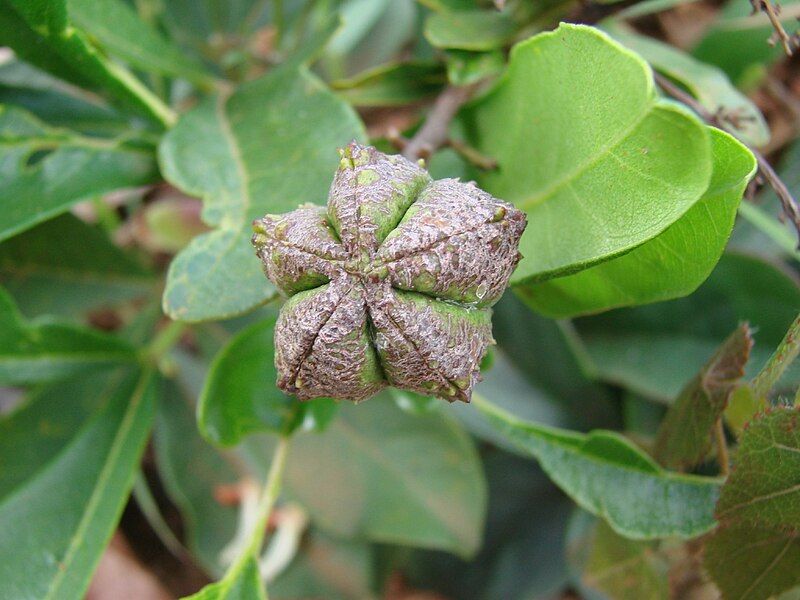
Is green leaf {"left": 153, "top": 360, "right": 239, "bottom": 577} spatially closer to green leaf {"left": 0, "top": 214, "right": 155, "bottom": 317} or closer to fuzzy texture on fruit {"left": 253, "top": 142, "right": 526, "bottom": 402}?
green leaf {"left": 0, "top": 214, "right": 155, "bottom": 317}

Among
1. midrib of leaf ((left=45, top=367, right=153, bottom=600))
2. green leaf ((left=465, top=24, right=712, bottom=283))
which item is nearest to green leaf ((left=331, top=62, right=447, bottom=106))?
green leaf ((left=465, top=24, right=712, bottom=283))

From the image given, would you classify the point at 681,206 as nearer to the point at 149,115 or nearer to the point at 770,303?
the point at 770,303

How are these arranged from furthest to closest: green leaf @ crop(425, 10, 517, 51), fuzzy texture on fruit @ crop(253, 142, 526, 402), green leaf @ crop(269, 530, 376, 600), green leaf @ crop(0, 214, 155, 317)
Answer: green leaf @ crop(269, 530, 376, 600), green leaf @ crop(0, 214, 155, 317), green leaf @ crop(425, 10, 517, 51), fuzzy texture on fruit @ crop(253, 142, 526, 402)

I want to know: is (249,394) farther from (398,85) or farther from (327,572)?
(327,572)

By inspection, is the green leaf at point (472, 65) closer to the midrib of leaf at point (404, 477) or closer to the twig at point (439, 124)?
the twig at point (439, 124)

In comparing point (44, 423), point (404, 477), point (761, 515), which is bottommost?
point (404, 477)

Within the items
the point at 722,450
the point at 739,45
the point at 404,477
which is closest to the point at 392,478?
the point at 404,477
